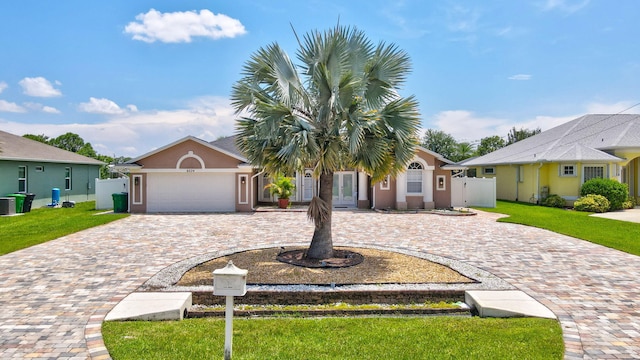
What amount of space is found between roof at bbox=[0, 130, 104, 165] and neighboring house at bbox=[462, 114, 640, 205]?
28.5 m

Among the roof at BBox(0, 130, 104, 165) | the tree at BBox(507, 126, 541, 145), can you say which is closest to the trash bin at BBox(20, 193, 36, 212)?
the roof at BBox(0, 130, 104, 165)

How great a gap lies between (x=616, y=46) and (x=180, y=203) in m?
21.2

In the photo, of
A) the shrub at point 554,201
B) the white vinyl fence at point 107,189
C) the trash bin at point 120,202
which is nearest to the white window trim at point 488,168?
the shrub at point 554,201

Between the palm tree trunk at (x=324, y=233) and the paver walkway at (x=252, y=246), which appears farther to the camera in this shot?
the palm tree trunk at (x=324, y=233)

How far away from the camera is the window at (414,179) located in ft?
66.2

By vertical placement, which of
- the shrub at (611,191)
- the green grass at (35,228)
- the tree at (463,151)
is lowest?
the green grass at (35,228)

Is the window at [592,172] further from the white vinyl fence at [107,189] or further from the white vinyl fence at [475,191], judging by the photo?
the white vinyl fence at [107,189]

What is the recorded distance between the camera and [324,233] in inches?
334

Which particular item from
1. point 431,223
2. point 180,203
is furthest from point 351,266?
point 180,203

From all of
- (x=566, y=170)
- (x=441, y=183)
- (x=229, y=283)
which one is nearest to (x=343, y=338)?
(x=229, y=283)

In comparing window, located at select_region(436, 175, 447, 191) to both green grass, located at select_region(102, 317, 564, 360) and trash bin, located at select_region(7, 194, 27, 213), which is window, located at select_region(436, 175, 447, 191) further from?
trash bin, located at select_region(7, 194, 27, 213)

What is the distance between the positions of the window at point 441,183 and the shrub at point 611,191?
25.0ft

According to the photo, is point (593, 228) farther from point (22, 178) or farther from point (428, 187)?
point (22, 178)

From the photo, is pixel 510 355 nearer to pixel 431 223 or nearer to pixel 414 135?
pixel 414 135
